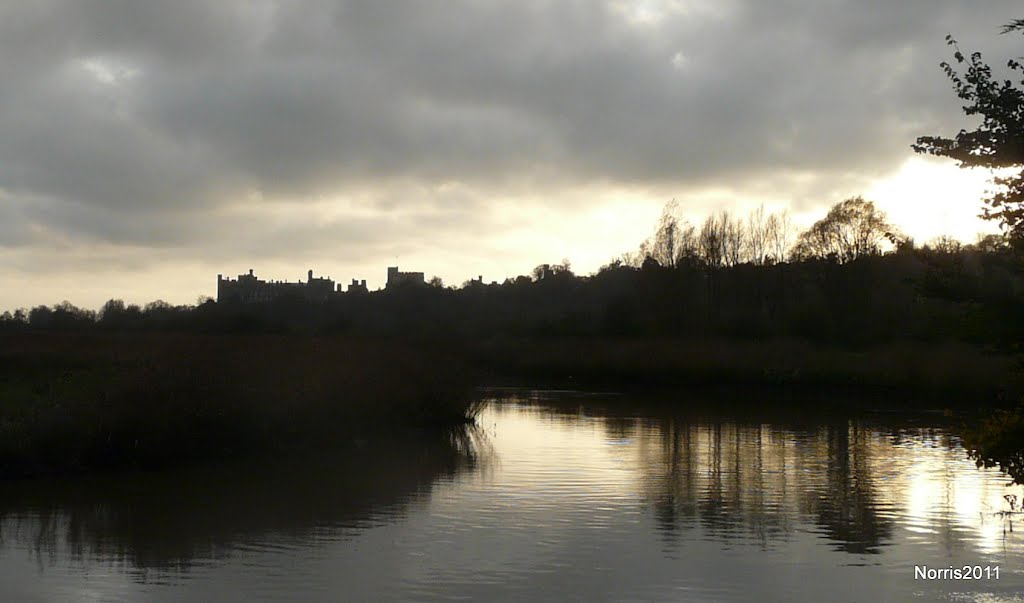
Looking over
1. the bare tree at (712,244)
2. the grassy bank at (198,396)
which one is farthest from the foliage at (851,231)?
the grassy bank at (198,396)

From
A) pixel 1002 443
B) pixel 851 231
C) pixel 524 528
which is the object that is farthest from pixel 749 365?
pixel 1002 443

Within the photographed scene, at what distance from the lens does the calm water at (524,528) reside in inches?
449

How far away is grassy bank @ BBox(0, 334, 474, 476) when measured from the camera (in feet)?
59.3

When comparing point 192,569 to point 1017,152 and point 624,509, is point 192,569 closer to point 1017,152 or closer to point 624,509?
point 624,509

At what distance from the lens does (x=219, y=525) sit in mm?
14641

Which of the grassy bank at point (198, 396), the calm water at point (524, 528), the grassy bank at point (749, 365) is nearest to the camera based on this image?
the calm water at point (524, 528)

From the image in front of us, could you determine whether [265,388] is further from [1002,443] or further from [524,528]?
[1002,443]

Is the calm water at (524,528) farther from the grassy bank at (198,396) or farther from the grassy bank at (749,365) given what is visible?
the grassy bank at (749,365)

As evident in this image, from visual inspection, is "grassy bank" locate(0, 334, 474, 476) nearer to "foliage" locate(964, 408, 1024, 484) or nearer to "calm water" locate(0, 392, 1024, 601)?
"calm water" locate(0, 392, 1024, 601)

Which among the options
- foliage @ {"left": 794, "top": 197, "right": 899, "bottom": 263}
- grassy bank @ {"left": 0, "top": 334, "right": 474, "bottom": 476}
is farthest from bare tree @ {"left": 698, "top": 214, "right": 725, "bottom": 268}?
grassy bank @ {"left": 0, "top": 334, "right": 474, "bottom": 476}

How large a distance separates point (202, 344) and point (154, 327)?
1306cm

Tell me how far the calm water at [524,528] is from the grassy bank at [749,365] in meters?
18.4

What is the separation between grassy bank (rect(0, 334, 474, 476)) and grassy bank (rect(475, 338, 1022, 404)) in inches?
819

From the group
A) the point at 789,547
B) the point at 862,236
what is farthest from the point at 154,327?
the point at 862,236
